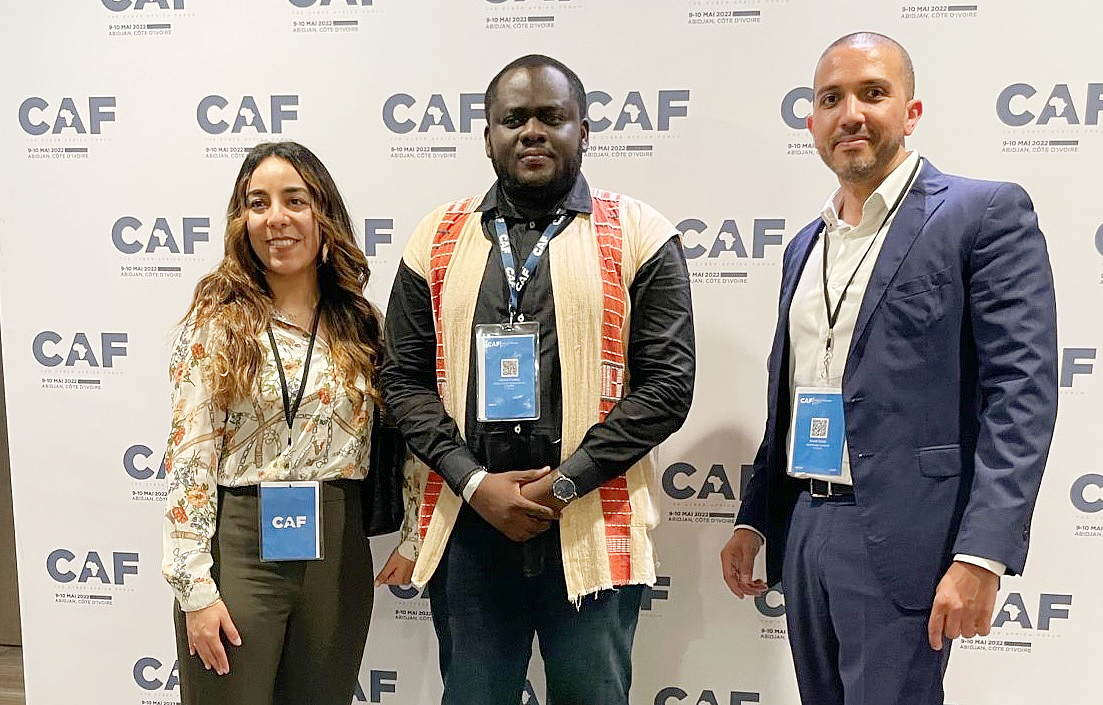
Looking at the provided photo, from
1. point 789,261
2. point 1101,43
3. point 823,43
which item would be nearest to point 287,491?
point 789,261

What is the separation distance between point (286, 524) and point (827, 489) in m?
1.10

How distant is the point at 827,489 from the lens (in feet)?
4.92

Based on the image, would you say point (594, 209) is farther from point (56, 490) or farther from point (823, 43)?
point (56, 490)

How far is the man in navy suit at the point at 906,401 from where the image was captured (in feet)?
4.30

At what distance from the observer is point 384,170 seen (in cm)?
219

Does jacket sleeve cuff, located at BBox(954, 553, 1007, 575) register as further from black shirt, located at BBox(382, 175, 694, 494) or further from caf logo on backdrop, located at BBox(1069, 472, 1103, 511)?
caf logo on backdrop, located at BBox(1069, 472, 1103, 511)

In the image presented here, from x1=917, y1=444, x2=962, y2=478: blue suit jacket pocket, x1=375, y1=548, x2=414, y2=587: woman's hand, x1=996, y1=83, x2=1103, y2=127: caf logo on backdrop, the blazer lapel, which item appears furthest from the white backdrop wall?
x1=917, y1=444, x2=962, y2=478: blue suit jacket pocket

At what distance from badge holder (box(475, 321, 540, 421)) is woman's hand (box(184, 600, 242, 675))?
661 mm

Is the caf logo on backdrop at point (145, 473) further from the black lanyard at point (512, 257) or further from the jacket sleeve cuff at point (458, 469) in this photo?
the black lanyard at point (512, 257)

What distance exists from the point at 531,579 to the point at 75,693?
183 cm

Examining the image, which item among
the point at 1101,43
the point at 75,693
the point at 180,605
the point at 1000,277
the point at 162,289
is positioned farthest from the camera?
the point at 75,693

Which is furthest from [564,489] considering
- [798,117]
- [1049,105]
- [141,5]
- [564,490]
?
[141,5]

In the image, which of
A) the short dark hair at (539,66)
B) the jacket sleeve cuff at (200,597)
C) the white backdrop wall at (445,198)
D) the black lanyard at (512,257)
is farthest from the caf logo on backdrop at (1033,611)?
the jacket sleeve cuff at (200,597)

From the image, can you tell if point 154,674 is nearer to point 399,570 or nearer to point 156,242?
point 399,570
